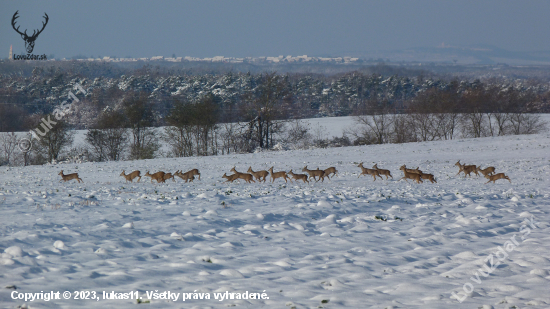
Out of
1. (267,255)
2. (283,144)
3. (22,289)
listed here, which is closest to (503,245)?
(267,255)

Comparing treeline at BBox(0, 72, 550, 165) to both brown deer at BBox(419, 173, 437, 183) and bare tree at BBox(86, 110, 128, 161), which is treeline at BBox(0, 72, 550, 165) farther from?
brown deer at BBox(419, 173, 437, 183)

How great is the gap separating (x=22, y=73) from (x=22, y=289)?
322 ft

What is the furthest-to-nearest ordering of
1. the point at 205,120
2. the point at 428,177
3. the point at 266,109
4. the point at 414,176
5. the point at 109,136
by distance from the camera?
1. the point at 266,109
2. the point at 205,120
3. the point at 109,136
4. the point at 414,176
5. the point at 428,177

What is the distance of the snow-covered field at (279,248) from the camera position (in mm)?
6723

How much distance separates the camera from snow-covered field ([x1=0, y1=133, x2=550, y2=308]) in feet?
22.1

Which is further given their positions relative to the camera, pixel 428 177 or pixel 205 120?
pixel 205 120

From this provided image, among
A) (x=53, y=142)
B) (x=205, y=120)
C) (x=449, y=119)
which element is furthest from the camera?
(x=449, y=119)

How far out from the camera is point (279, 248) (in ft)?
29.7

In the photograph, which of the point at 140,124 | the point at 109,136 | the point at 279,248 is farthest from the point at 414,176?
the point at 109,136

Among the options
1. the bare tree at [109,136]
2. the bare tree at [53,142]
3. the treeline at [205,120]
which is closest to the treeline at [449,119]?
the treeline at [205,120]

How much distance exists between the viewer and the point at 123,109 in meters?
54.8

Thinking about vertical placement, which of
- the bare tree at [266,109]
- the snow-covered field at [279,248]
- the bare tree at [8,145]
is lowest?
the bare tree at [8,145]

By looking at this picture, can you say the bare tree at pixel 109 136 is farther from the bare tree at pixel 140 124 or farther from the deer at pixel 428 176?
the deer at pixel 428 176

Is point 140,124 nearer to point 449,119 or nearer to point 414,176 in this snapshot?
point 414,176
